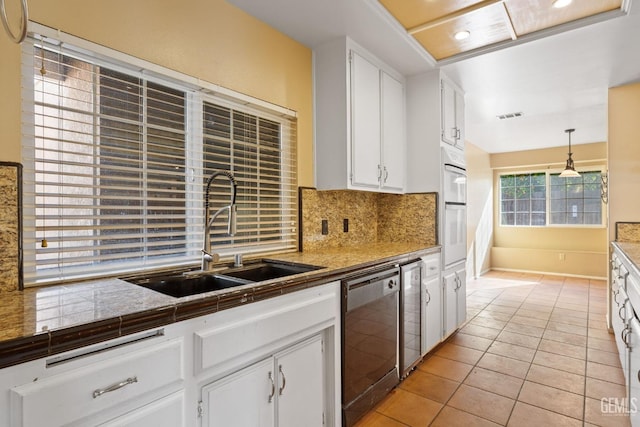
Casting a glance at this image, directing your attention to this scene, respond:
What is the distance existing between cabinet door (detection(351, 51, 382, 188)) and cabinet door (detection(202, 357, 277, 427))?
4.93 feet

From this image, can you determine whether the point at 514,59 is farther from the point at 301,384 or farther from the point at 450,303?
the point at 301,384

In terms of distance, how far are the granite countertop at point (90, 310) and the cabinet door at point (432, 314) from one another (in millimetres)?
1470

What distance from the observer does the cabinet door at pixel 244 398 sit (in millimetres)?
1239

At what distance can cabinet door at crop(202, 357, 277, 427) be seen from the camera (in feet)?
4.07

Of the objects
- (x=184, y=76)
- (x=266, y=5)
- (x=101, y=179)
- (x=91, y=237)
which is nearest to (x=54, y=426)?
(x=91, y=237)

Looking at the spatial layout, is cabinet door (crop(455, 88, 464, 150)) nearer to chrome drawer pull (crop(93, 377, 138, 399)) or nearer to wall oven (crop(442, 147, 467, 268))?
wall oven (crop(442, 147, 467, 268))

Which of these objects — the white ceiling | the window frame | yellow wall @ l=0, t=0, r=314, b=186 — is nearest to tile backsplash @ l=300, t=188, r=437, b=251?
yellow wall @ l=0, t=0, r=314, b=186

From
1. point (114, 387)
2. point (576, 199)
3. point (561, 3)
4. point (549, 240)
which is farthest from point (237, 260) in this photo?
point (576, 199)

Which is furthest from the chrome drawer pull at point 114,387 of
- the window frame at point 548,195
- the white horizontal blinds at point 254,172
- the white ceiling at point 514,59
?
the window frame at point 548,195

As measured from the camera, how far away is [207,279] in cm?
178

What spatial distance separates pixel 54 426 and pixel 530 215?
8103 millimetres

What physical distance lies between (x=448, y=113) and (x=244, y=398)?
295 cm

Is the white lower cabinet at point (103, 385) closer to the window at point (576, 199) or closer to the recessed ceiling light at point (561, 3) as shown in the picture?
the recessed ceiling light at point (561, 3)

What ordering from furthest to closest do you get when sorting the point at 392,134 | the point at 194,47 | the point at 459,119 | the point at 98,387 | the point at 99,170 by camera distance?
the point at 459,119 → the point at 392,134 → the point at 194,47 → the point at 99,170 → the point at 98,387
